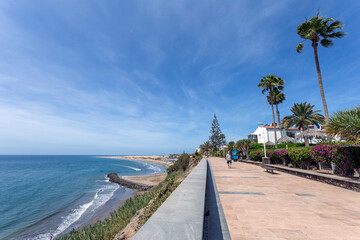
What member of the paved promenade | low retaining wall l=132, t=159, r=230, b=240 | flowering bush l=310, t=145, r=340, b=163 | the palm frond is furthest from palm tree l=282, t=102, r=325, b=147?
low retaining wall l=132, t=159, r=230, b=240

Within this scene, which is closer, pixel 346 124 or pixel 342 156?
pixel 346 124

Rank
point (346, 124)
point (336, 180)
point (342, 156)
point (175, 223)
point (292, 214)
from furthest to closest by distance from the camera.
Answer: point (342, 156), point (336, 180), point (346, 124), point (292, 214), point (175, 223)

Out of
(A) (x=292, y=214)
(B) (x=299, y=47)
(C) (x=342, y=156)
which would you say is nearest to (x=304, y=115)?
(B) (x=299, y=47)

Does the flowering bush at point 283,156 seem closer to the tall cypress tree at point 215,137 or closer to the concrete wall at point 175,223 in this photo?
the concrete wall at point 175,223

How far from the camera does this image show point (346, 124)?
686 centimetres

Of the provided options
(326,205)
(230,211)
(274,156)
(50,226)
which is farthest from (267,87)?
(50,226)

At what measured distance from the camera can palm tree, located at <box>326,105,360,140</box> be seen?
6.67m

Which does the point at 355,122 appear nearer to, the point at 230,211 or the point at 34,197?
the point at 230,211

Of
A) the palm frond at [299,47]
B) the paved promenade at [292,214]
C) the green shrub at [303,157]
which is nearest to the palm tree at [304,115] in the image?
the palm frond at [299,47]

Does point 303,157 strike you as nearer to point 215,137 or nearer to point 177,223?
point 177,223

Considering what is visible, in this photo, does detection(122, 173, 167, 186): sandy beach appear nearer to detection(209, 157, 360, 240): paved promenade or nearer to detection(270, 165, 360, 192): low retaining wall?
detection(270, 165, 360, 192): low retaining wall

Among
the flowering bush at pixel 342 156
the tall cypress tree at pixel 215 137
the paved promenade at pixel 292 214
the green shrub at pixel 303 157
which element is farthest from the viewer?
the tall cypress tree at pixel 215 137

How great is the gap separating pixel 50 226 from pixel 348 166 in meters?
20.5

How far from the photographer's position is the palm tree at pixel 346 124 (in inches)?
263
